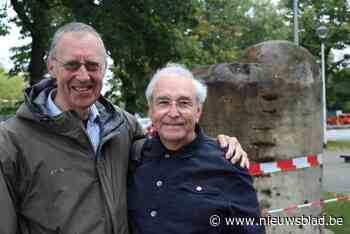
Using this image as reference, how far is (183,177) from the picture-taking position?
9.05 feet

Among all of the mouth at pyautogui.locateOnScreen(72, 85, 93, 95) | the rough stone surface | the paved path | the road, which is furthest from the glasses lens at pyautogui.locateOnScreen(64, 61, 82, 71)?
the road

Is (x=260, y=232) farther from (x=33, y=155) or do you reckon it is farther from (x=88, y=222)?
(x=33, y=155)

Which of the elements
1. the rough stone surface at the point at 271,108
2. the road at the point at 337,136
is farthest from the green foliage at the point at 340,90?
the rough stone surface at the point at 271,108

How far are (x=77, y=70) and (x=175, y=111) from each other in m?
0.59

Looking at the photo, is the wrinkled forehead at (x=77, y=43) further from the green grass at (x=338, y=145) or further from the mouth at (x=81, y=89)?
the green grass at (x=338, y=145)

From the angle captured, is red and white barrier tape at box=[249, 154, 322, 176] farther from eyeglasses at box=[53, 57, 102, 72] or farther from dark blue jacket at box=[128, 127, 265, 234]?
eyeglasses at box=[53, 57, 102, 72]

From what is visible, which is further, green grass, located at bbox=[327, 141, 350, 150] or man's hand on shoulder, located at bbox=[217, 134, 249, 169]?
green grass, located at bbox=[327, 141, 350, 150]

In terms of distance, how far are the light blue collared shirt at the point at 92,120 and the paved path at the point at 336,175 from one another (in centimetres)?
894

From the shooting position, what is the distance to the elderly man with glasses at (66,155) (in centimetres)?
247

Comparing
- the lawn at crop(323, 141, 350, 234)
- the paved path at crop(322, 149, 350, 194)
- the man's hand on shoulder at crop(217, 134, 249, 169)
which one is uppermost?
the man's hand on shoulder at crop(217, 134, 249, 169)

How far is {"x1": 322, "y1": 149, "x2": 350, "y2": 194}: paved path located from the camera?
37.0ft

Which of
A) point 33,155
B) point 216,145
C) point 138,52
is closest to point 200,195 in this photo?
point 216,145

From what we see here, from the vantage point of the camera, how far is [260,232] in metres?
2.75

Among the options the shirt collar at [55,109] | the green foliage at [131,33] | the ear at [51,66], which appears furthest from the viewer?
the green foliage at [131,33]
